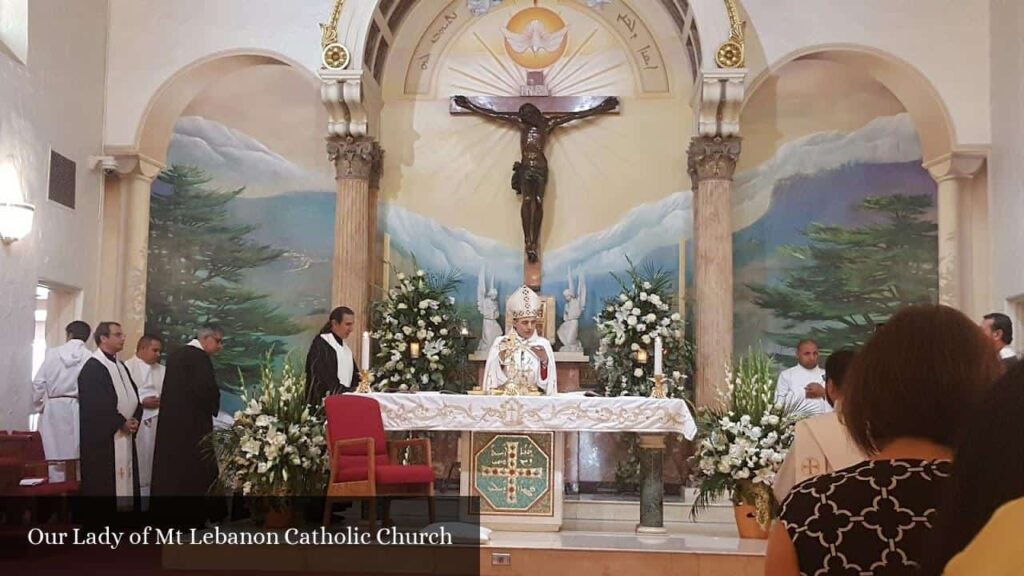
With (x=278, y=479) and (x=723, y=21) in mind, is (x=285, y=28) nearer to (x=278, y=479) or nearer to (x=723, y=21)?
(x=723, y=21)

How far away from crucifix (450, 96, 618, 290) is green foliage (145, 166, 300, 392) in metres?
2.79

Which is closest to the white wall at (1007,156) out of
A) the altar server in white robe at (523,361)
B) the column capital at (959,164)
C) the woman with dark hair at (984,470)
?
the column capital at (959,164)

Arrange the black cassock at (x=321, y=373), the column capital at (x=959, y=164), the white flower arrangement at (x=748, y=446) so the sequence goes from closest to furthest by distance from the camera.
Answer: the white flower arrangement at (x=748, y=446) → the black cassock at (x=321, y=373) → the column capital at (x=959, y=164)

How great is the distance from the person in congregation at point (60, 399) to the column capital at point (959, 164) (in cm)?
877

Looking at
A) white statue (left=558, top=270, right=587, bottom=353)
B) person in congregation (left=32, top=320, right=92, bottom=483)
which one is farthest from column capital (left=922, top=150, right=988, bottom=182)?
person in congregation (left=32, top=320, right=92, bottom=483)

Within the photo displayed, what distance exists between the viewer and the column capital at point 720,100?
1041 cm

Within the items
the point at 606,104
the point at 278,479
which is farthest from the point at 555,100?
the point at 278,479

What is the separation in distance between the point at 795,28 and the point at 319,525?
23.2 ft

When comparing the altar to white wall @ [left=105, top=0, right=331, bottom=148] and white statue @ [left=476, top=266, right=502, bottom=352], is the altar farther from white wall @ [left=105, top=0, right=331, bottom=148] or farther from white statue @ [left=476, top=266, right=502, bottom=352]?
white wall @ [left=105, top=0, right=331, bottom=148]

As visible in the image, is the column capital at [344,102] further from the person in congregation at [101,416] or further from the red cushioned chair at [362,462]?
the red cushioned chair at [362,462]

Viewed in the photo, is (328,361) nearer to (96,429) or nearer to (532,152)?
(96,429)

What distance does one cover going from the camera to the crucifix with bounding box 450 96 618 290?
11469 millimetres

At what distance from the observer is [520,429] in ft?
26.3

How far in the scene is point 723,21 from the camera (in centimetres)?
1048
